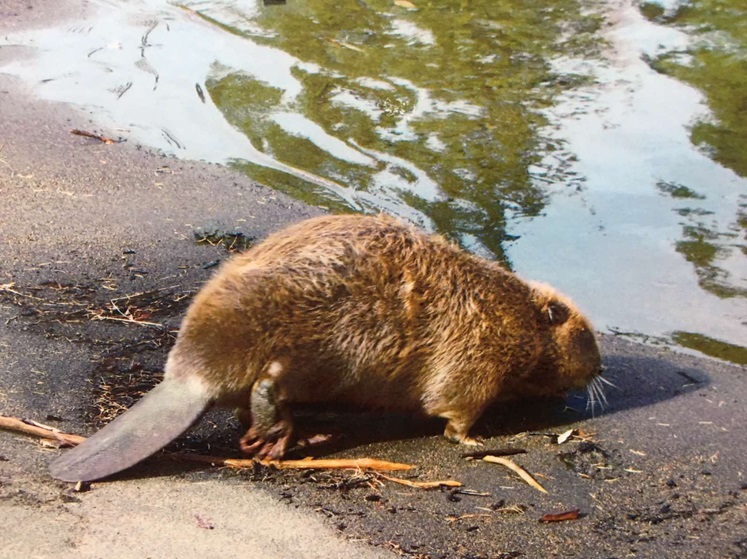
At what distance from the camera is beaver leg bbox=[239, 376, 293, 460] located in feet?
13.3

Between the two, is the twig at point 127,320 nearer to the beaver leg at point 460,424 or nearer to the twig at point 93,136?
the beaver leg at point 460,424

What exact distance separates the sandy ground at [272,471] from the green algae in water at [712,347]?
20 cm

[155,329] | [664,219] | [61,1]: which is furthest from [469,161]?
[61,1]

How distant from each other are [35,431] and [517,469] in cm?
200

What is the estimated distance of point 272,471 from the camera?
3.99 m

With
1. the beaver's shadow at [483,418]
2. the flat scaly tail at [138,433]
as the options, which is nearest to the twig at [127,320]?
the beaver's shadow at [483,418]

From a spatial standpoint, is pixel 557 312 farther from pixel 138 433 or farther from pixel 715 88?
pixel 715 88

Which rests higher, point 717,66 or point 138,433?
point 138,433

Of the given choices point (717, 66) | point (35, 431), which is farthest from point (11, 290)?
point (717, 66)

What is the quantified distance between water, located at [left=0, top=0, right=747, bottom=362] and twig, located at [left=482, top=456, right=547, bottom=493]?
2088mm

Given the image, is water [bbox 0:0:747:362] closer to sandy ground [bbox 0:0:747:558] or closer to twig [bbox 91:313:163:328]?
sandy ground [bbox 0:0:747:558]

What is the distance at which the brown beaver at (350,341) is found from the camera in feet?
12.9

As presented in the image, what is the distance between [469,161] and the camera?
8.07 metres

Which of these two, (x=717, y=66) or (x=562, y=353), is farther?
(x=717, y=66)
